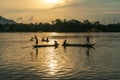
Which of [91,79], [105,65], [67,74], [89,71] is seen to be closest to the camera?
[91,79]

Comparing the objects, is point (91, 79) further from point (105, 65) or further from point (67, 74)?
point (105, 65)

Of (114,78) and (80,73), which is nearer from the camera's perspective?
(114,78)

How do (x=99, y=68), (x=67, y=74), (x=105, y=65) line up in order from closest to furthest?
1. (x=67, y=74)
2. (x=99, y=68)
3. (x=105, y=65)

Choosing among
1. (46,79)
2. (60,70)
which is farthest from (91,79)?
(60,70)

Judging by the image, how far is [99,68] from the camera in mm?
34938

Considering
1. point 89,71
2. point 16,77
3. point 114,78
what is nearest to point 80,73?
point 89,71

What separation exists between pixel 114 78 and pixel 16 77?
848 centimetres

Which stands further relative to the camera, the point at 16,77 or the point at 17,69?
the point at 17,69

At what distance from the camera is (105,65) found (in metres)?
37.6

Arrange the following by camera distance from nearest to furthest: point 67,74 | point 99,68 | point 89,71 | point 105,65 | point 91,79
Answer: point 91,79 < point 67,74 < point 89,71 < point 99,68 < point 105,65

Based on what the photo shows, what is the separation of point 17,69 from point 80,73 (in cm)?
694

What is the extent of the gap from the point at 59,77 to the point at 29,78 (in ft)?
8.56

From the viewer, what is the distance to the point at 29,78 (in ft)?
94.0

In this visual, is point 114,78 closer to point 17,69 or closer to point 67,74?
point 67,74
